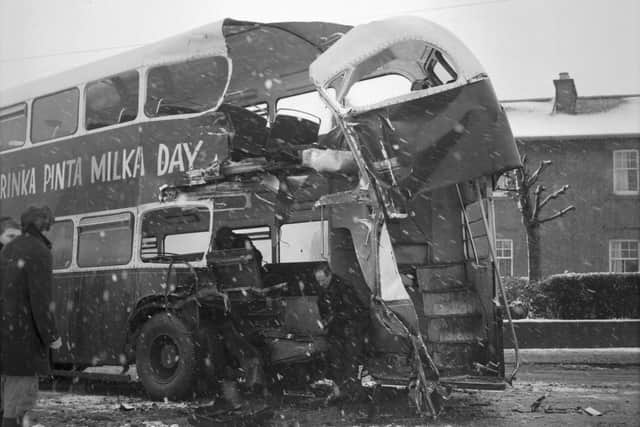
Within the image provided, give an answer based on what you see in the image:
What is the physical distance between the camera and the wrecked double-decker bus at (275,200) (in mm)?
7395

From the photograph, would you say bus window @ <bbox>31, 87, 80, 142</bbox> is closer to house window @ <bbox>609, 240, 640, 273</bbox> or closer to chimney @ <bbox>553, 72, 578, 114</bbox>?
house window @ <bbox>609, 240, 640, 273</bbox>

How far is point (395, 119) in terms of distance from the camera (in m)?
7.48

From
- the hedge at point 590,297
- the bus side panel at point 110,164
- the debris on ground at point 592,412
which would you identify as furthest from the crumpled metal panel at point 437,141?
the hedge at point 590,297

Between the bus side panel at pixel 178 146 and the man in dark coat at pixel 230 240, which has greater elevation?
the bus side panel at pixel 178 146

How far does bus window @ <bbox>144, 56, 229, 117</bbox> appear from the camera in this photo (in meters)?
9.21

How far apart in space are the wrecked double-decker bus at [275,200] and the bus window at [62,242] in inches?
1.4

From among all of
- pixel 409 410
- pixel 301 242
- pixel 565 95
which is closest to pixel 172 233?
pixel 301 242

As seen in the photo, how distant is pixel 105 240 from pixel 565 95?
84.1 ft

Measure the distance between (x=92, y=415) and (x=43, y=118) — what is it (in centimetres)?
475

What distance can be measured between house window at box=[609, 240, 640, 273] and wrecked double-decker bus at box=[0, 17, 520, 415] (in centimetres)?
2122

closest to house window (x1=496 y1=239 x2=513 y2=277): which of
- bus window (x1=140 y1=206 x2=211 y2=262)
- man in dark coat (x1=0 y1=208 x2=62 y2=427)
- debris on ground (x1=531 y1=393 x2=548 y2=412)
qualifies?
debris on ground (x1=531 y1=393 x2=548 y2=412)

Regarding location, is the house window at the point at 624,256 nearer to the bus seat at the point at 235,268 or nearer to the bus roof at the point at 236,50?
the bus roof at the point at 236,50

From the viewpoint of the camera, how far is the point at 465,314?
813cm

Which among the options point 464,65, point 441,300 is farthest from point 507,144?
point 441,300
